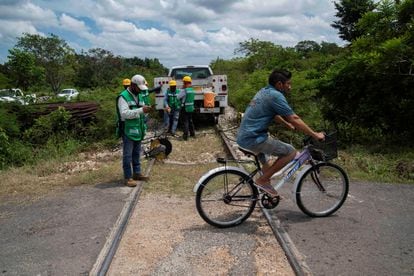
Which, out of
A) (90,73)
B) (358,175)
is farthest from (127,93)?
(90,73)

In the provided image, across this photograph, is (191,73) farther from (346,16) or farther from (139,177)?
(346,16)

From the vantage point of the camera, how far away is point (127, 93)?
7.17 metres

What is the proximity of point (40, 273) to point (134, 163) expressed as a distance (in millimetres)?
3489

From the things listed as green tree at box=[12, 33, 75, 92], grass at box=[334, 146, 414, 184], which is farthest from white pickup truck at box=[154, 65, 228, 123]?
green tree at box=[12, 33, 75, 92]

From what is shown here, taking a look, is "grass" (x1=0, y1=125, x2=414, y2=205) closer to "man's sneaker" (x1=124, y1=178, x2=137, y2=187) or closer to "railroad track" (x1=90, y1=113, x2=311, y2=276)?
"man's sneaker" (x1=124, y1=178, x2=137, y2=187)

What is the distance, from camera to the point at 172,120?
12.9 meters

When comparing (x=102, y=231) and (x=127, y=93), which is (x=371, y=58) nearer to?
(x=127, y=93)

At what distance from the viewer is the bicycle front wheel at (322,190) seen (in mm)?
5578

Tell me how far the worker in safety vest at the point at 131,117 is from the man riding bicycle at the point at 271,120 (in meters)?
2.39

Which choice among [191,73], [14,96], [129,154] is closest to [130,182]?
[129,154]

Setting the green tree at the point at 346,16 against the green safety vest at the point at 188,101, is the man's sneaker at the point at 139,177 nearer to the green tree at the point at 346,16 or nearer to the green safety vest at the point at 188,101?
the green safety vest at the point at 188,101

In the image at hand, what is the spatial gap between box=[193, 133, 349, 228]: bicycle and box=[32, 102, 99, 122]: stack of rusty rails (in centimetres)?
847

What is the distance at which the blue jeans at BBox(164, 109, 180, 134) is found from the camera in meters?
12.6

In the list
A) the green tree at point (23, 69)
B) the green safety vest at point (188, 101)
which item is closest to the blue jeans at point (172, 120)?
the green safety vest at point (188, 101)
